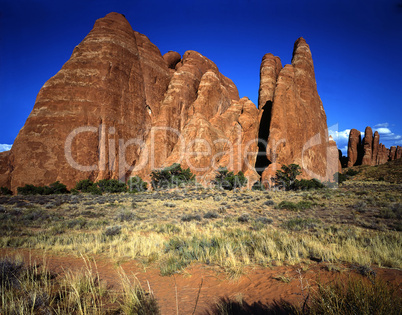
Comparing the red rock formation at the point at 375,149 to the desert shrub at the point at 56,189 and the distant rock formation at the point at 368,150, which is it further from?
the desert shrub at the point at 56,189

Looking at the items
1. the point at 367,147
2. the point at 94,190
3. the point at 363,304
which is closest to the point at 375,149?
the point at 367,147

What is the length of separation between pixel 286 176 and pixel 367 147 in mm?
60033

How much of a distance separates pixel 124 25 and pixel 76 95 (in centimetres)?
2289

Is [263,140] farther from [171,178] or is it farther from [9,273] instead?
[9,273]

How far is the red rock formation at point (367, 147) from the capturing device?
67.2m

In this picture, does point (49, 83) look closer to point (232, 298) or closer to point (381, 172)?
point (232, 298)

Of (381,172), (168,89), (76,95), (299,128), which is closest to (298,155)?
(299,128)

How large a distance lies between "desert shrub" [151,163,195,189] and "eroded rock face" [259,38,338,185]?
1370cm

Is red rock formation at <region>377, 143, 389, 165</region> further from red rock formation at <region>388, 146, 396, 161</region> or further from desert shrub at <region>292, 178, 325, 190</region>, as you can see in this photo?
desert shrub at <region>292, 178, 325, 190</region>

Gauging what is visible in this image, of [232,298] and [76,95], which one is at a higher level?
[76,95]

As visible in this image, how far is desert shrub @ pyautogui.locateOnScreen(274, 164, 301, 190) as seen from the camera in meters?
30.0

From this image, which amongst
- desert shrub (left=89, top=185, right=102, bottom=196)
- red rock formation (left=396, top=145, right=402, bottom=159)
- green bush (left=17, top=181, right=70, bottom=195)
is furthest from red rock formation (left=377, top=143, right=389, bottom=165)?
green bush (left=17, top=181, right=70, bottom=195)

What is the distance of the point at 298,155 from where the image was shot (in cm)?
3622

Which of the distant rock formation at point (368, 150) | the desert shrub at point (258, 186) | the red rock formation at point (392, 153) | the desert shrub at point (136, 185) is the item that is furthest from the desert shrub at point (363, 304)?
the red rock formation at point (392, 153)
